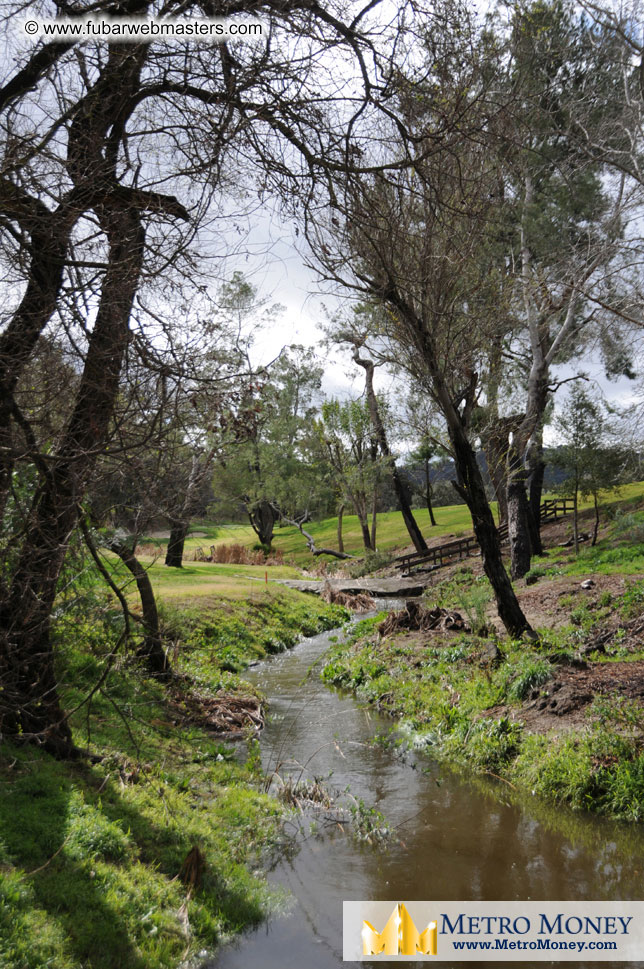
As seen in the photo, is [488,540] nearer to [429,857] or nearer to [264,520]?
[429,857]

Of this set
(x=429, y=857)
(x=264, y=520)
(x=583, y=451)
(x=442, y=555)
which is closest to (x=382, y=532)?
(x=264, y=520)

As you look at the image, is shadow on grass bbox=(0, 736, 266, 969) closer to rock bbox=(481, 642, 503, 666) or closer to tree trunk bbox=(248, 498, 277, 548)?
rock bbox=(481, 642, 503, 666)

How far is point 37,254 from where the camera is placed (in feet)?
12.8

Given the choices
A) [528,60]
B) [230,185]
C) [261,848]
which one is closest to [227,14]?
[230,185]

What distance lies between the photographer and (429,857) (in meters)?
5.73

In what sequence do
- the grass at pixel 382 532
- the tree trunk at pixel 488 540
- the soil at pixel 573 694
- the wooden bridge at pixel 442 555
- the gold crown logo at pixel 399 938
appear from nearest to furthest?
the gold crown logo at pixel 399 938, the soil at pixel 573 694, the tree trunk at pixel 488 540, the wooden bridge at pixel 442 555, the grass at pixel 382 532

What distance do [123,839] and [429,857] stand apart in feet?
8.68

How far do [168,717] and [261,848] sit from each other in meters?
3.51

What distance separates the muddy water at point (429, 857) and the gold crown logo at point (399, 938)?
16 centimetres

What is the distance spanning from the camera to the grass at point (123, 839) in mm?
3936

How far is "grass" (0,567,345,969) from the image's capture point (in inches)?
155

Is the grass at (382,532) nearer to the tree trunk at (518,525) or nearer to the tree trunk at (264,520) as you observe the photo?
the tree trunk at (264,520)

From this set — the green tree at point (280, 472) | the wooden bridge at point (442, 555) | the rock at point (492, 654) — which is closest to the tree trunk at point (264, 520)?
the green tree at point (280, 472)

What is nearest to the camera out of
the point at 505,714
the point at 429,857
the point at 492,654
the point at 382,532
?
the point at 429,857
